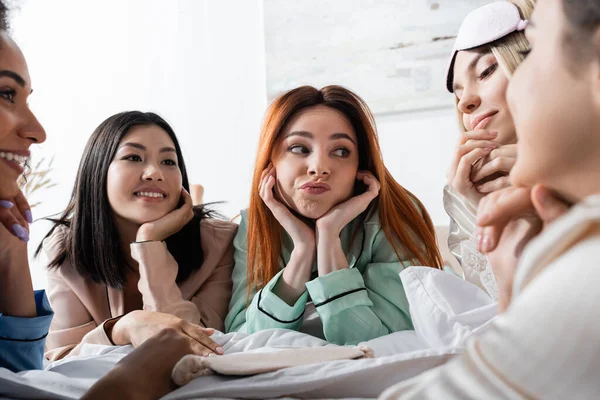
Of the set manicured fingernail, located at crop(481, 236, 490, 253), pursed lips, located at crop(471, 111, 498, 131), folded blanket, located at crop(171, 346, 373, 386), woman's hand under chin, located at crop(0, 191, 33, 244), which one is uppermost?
pursed lips, located at crop(471, 111, 498, 131)

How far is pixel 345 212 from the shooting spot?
1.58 metres

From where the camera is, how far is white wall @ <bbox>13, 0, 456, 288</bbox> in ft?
11.6

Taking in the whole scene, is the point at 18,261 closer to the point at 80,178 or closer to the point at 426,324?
the point at 80,178

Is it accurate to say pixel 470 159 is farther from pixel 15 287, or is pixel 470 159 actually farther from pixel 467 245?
pixel 15 287

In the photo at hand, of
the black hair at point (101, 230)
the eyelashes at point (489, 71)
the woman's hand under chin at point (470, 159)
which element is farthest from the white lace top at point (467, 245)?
the black hair at point (101, 230)

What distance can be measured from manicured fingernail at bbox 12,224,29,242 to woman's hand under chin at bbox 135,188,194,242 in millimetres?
454

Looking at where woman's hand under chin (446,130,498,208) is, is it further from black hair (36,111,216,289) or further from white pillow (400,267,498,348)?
black hair (36,111,216,289)

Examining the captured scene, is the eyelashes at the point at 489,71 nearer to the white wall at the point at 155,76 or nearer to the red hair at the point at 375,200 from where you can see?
the red hair at the point at 375,200

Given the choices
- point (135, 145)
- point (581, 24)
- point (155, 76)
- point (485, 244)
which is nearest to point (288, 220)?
point (135, 145)

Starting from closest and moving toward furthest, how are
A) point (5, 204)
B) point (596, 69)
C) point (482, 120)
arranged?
point (596, 69)
point (5, 204)
point (482, 120)

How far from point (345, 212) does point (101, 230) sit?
71cm

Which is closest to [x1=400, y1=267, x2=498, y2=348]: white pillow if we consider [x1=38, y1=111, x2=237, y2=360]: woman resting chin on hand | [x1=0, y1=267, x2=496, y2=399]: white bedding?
[x1=0, y1=267, x2=496, y2=399]: white bedding

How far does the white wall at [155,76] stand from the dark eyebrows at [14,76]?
7.90ft

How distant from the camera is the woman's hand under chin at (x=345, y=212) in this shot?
1.55 m
